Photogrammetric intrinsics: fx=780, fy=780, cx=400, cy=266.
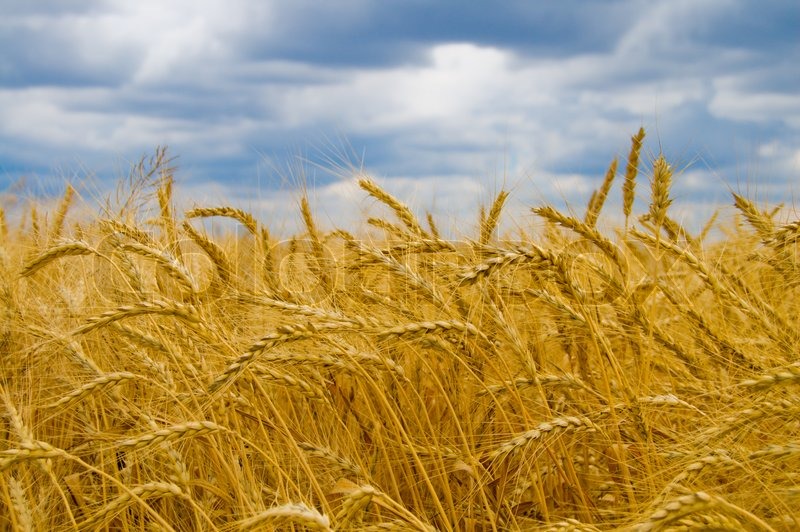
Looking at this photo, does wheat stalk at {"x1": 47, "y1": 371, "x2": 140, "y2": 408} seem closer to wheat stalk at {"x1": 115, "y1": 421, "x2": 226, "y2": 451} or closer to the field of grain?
the field of grain

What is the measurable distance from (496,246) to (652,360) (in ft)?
3.05

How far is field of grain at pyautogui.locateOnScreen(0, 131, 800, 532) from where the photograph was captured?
7.77 feet

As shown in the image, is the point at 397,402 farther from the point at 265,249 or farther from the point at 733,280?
the point at 733,280

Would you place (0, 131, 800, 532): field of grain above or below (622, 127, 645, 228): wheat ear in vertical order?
below

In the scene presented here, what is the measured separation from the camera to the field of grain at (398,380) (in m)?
2.37

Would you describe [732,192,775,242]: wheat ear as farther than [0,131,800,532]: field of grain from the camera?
Yes

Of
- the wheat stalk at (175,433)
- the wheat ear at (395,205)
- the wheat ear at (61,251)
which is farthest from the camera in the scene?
the wheat ear at (395,205)

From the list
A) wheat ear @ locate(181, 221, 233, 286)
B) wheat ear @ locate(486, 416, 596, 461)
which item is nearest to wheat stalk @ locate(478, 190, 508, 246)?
wheat ear @ locate(486, 416, 596, 461)

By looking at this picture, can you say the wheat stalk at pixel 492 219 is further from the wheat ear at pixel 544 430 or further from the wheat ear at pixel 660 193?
the wheat ear at pixel 544 430

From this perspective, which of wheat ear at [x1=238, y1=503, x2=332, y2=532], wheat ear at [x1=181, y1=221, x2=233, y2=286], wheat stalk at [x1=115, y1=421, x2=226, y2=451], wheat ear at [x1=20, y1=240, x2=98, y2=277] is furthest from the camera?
wheat ear at [x1=181, y1=221, x2=233, y2=286]

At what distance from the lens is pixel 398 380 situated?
2828 mm

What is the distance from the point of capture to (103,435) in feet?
8.83

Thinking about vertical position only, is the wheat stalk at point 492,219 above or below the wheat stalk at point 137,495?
above

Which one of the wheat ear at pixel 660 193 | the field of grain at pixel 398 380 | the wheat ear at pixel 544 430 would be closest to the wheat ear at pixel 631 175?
the field of grain at pixel 398 380
